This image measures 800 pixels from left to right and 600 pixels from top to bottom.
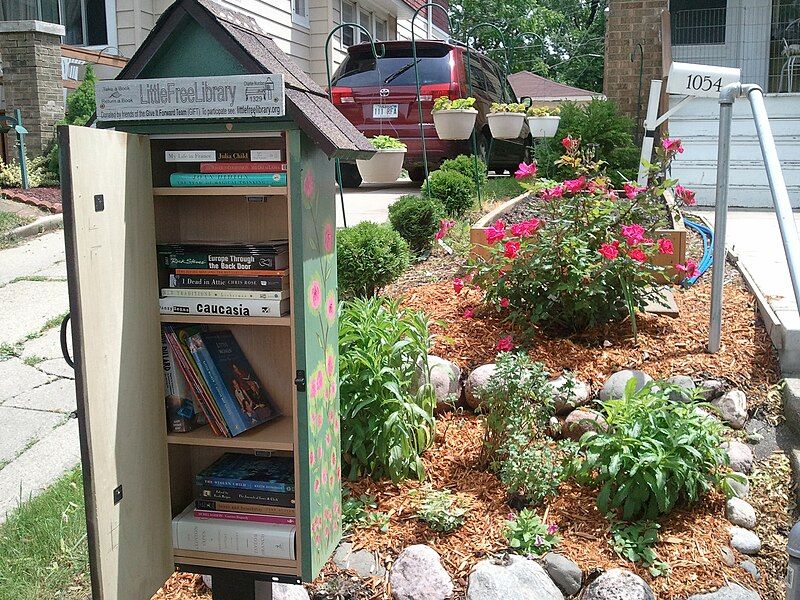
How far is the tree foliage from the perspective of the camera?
36156 mm

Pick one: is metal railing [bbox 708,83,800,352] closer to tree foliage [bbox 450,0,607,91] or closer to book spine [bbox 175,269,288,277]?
book spine [bbox 175,269,288,277]

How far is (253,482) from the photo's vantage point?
2.66 metres

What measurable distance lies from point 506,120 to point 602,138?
1496 millimetres

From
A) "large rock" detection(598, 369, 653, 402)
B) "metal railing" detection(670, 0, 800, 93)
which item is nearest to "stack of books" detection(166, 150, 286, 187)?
"large rock" detection(598, 369, 653, 402)

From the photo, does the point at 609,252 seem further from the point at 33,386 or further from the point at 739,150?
the point at 739,150

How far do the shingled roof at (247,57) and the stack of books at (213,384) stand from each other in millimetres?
795

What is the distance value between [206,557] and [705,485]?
1942 mm

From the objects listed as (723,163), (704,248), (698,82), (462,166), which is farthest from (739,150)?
(723,163)

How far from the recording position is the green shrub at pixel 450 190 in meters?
6.64

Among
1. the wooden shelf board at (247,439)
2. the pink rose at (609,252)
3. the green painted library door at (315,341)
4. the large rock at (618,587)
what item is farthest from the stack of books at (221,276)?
the pink rose at (609,252)

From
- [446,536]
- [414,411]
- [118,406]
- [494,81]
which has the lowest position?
[446,536]

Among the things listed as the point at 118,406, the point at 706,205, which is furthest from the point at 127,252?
the point at 706,205

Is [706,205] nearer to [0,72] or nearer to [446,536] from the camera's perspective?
[446,536]

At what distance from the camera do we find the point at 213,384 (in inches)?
104
